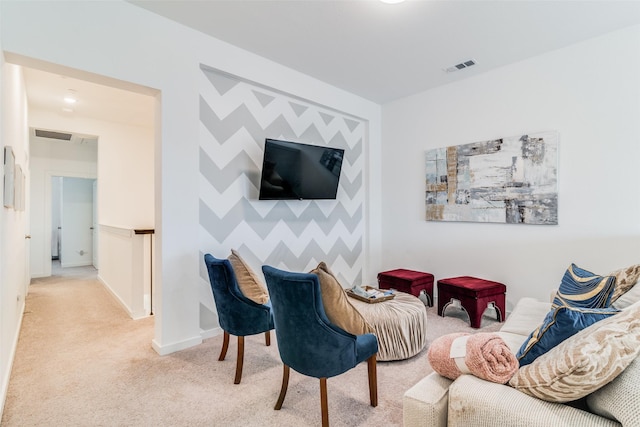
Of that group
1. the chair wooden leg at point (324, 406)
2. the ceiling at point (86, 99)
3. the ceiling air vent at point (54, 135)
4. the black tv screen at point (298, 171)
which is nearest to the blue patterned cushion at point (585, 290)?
the chair wooden leg at point (324, 406)

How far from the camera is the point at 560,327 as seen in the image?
125 cm

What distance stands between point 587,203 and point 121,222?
6465 millimetres

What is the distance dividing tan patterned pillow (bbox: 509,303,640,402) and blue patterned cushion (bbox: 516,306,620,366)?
0.28 ft

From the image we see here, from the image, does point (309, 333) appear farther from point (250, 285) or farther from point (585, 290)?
point (585, 290)

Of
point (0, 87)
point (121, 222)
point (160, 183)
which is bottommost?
point (121, 222)

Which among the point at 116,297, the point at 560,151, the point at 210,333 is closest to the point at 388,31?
the point at 560,151

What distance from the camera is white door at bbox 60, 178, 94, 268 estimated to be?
24.5 ft

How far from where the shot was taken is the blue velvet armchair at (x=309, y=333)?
5.52ft

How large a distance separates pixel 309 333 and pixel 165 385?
127 centimetres

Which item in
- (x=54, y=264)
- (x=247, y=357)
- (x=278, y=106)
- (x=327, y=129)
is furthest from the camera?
(x=54, y=264)

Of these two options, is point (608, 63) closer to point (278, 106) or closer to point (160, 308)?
point (278, 106)

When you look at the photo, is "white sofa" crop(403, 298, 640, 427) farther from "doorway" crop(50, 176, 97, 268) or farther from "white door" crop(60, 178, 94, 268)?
"white door" crop(60, 178, 94, 268)

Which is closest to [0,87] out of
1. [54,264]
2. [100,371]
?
[100,371]

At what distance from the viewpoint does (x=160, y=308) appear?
2.78 metres
